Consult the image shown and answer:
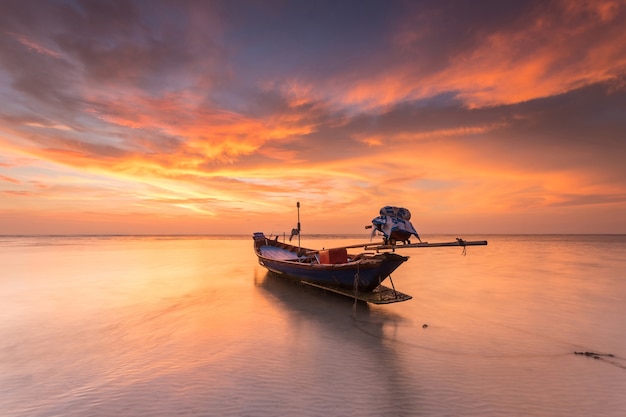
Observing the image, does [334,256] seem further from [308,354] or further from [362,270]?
[308,354]

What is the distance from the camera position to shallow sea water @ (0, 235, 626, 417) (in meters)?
7.07

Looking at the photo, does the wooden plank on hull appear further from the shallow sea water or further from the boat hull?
the shallow sea water

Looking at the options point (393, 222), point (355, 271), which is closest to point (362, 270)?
point (355, 271)

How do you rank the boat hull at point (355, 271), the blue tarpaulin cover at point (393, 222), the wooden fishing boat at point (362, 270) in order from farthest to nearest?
1. the boat hull at point (355, 271)
2. the wooden fishing boat at point (362, 270)
3. the blue tarpaulin cover at point (393, 222)

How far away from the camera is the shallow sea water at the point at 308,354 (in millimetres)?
7066

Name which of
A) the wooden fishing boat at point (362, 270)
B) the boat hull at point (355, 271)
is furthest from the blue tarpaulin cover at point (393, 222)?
the boat hull at point (355, 271)

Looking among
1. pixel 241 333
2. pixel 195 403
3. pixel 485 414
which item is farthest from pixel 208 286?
pixel 485 414

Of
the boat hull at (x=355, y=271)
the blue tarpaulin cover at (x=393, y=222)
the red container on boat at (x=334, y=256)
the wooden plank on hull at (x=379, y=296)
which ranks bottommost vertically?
the wooden plank on hull at (x=379, y=296)

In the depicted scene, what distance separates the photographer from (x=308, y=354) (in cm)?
1005

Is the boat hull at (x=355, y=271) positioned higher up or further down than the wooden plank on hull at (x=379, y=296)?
higher up

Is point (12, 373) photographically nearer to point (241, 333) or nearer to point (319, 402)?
point (241, 333)

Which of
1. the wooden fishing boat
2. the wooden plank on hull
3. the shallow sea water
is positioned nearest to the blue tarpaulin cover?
the wooden fishing boat

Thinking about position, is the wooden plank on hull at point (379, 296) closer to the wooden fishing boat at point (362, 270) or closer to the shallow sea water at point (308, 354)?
the wooden fishing boat at point (362, 270)

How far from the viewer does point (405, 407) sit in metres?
6.91
